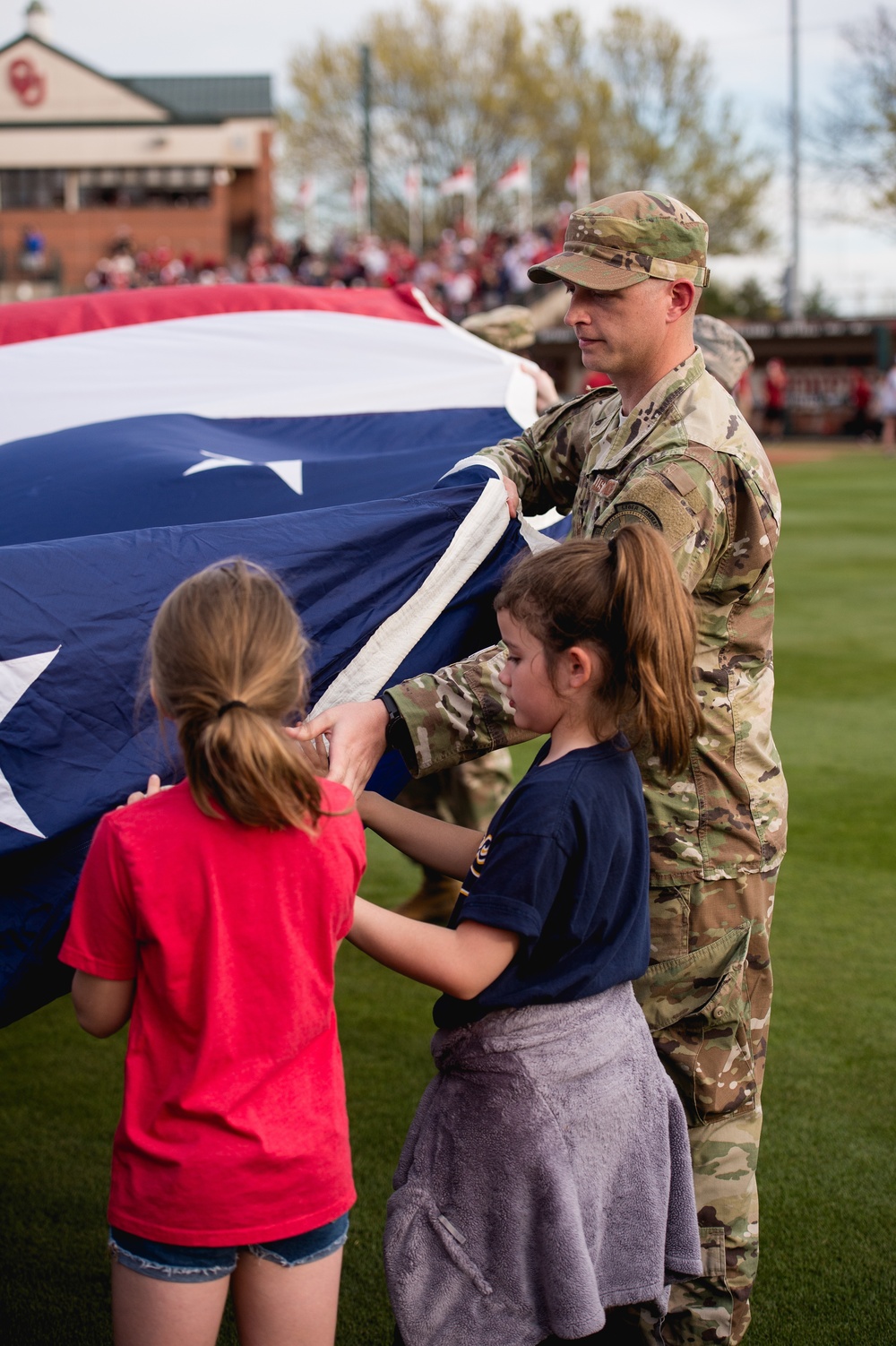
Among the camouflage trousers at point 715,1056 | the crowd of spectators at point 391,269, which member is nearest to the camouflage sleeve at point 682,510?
the camouflage trousers at point 715,1056

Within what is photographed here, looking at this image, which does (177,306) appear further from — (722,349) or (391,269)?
(391,269)

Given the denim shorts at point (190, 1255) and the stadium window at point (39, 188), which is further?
the stadium window at point (39, 188)

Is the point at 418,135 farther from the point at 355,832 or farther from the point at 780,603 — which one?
the point at 355,832

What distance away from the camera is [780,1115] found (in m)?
3.29

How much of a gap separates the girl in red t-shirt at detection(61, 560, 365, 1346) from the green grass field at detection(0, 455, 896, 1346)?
1060mm

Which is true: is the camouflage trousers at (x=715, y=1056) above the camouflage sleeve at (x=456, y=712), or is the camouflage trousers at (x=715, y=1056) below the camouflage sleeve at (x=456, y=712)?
below

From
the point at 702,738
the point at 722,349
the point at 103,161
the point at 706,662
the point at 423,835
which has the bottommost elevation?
the point at 423,835

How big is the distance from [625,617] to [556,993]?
489 millimetres

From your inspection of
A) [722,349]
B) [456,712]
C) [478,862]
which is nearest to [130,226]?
[722,349]

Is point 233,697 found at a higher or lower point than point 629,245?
lower

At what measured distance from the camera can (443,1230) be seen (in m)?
1.81

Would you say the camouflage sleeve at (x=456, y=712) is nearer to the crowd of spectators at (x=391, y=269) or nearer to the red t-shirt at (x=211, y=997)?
the red t-shirt at (x=211, y=997)

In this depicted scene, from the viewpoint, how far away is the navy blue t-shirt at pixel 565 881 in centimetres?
172

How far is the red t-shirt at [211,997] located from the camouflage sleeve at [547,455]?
1102 mm
